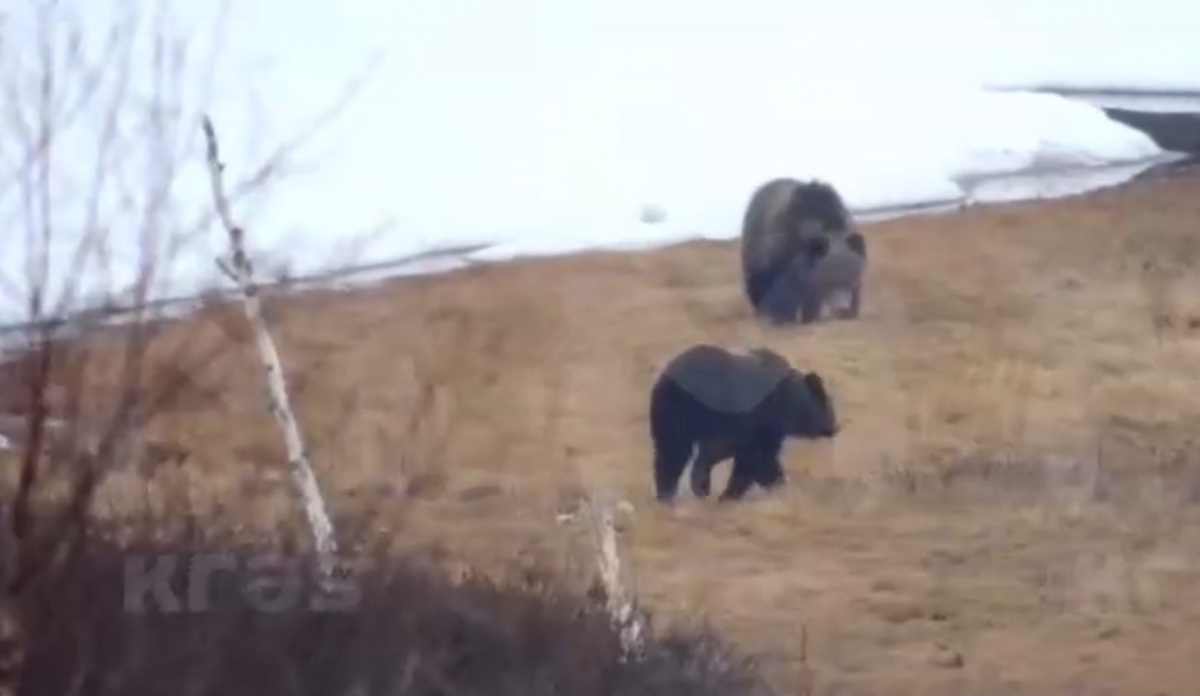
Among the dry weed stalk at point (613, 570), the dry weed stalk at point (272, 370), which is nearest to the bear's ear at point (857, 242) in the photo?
the dry weed stalk at point (613, 570)

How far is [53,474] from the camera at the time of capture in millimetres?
5625

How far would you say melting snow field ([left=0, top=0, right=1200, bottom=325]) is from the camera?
5.96 m

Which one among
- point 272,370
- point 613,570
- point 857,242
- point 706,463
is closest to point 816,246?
point 857,242

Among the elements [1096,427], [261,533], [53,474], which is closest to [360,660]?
[261,533]

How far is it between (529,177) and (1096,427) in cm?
129

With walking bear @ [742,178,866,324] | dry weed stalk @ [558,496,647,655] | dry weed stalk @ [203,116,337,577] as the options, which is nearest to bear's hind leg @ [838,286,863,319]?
walking bear @ [742,178,866,324]

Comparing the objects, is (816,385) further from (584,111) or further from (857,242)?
(584,111)

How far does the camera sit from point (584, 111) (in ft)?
19.7

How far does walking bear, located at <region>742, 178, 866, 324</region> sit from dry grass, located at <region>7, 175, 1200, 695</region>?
0.15 ft

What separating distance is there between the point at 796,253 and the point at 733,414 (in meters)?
0.38

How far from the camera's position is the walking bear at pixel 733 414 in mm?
5824

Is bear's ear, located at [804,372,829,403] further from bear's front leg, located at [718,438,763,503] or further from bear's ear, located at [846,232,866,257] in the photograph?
bear's ear, located at [846,232,866,257]

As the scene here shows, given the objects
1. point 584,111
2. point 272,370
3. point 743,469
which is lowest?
point 743,469

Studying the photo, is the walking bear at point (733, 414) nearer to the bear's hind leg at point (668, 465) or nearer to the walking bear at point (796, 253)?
the bear's hind leg at point (668, 465)
